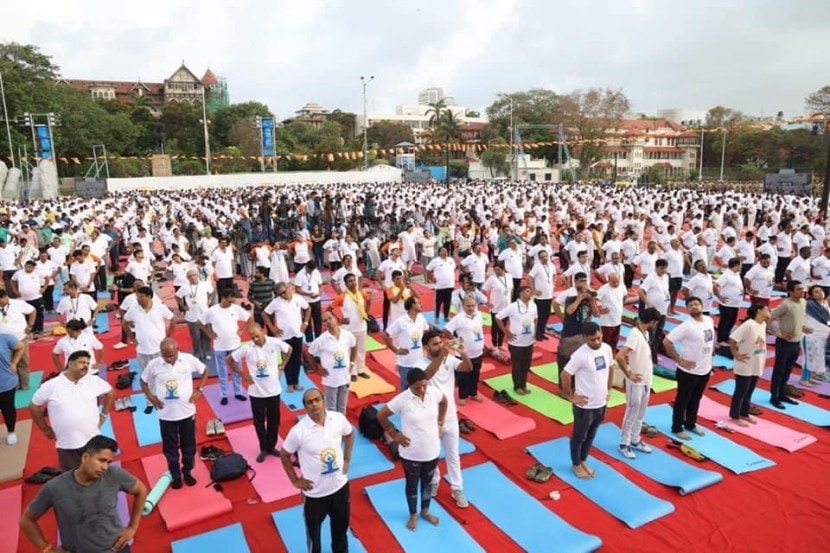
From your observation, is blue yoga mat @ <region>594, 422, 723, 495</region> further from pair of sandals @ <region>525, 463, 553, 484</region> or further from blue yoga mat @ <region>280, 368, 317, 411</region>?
blue yoga mat @ <region>280, 368, 317, 411</region>

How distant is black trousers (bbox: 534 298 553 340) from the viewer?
375 inches

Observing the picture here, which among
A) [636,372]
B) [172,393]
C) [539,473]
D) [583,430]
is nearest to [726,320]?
[636,372]

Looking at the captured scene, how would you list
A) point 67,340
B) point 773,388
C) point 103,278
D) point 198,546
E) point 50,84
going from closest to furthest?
point 198,546
point 67,340
point 773,388
point 103,278
point 50,84

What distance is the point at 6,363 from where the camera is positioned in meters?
6.12

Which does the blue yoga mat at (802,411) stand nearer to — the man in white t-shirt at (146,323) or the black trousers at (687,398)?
the black trousers at (687,398)

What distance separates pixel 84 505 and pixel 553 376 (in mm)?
6466

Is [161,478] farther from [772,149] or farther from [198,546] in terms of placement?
[772,149]

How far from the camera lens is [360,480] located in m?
5.76

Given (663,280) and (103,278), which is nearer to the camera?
(663,280)

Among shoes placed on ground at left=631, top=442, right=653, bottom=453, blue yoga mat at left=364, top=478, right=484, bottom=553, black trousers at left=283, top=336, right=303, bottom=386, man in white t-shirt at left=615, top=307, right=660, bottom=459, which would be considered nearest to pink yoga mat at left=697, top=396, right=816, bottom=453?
shoes placed on ground at left=631, top=442, right=653, bottom=453

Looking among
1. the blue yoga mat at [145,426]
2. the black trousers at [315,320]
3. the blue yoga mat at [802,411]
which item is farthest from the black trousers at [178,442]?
the blue yoga mat at [802,411]

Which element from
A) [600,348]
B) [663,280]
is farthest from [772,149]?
[600,348]

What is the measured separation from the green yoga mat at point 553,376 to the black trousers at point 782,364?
6.04 ft

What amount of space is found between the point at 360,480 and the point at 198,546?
1.63 m
